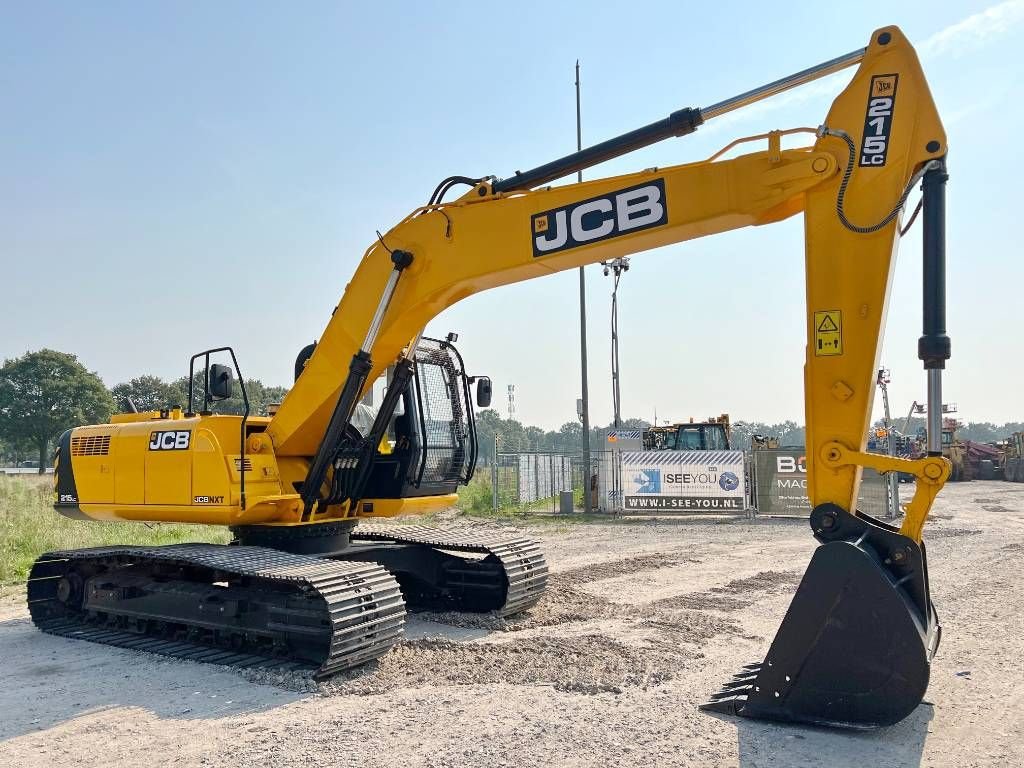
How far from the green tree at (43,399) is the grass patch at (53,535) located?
3675 cm

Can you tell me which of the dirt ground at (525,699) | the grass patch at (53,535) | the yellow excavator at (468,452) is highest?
the yellow excavator at (468,452)

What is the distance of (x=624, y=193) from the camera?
6.34m

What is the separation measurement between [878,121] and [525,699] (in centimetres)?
440

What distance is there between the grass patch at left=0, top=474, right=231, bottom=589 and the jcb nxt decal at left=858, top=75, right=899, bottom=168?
9.74 metres

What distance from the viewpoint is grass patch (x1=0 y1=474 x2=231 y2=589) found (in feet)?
41.2

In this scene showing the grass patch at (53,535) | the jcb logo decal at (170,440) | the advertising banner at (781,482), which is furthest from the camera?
the advertising banner at (781,482)

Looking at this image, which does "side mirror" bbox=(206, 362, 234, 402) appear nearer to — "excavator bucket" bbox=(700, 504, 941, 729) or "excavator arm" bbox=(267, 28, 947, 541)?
"excavator arm" bbox=(267, 28, 947, 541)

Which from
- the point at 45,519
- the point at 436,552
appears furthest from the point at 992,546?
the point at 45,519

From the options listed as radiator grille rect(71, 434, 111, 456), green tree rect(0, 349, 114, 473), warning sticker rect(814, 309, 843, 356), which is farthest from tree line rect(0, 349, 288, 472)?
warning sticker rect(814, 309, 843, 356)

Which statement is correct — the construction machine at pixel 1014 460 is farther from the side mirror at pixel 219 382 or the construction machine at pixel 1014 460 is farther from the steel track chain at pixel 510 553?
the side mirror at pixel 219 382

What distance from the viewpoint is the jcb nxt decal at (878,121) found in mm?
5527

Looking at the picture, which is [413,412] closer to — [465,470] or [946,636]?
[465,470]

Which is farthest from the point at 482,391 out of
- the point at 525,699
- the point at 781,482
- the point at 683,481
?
the point at 781,482

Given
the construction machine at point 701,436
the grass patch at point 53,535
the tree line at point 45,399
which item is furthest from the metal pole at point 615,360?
the tree line at point 45,399
